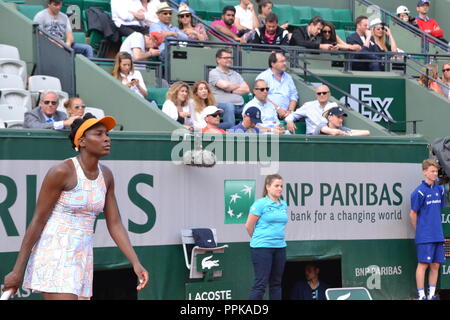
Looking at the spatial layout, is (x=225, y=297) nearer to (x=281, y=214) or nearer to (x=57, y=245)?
(x=281, y=214)

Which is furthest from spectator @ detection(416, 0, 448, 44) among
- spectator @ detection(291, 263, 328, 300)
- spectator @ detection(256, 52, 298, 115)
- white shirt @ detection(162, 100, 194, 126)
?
spectator @ detection(291, 263, 328, 300)

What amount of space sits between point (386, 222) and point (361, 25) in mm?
6233

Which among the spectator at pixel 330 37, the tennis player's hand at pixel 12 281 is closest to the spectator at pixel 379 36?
the spectator at pixel 330 37

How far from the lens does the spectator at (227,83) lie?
13.8 m

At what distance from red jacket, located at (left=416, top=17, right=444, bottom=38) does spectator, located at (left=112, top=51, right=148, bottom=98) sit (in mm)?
8058

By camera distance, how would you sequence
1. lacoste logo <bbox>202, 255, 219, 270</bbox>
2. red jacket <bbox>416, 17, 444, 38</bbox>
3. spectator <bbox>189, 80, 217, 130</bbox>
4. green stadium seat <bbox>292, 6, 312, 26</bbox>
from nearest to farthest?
lacoste logo <bbox>202, 255, 219, 270</bbox>
spectator <bbox>189, 80, 217, 130</bbox>
green stadium seat <bbox>292, 6, 312, 26</bbox>
red jacket <bbox>416, 17, 444, 38</bbox>

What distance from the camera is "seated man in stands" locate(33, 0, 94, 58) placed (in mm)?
13969

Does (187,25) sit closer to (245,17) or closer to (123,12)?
(123,12)

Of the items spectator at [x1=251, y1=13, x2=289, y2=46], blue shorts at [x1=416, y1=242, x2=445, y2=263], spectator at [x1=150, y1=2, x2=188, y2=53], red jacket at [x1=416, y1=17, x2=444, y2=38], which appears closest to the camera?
blue shorts at [x1=416, y1=242, x2=445, y2=263]

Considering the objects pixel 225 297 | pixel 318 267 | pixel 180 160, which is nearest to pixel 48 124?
pixel 180 160

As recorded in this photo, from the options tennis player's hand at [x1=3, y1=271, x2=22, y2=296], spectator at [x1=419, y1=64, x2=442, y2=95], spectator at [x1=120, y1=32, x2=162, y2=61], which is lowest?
tennis player's hand at [x1=3, y1=271, x2=22, y2=296]

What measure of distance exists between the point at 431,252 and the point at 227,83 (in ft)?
13.2

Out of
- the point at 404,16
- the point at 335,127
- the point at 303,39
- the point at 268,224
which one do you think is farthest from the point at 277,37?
the point at 268,224

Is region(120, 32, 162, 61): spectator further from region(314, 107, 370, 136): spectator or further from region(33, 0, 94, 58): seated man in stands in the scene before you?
region(314, 107, 370, 136): spectator
